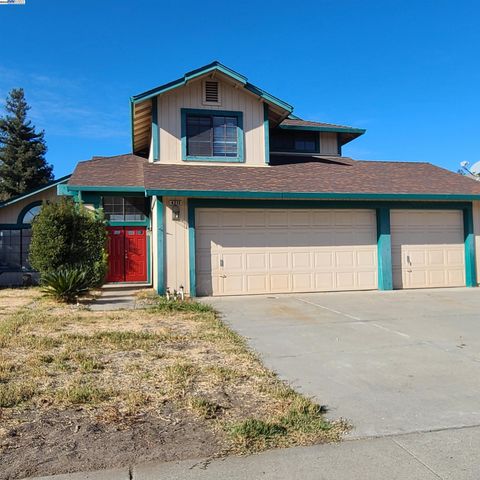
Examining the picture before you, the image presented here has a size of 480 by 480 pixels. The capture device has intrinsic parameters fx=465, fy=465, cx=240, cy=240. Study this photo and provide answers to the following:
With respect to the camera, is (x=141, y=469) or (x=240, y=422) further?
(x=240, y=422)

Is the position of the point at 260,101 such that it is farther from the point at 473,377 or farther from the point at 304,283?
Answer: the point at 473,377

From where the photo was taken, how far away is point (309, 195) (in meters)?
12.9

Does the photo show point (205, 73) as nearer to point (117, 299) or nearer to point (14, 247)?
point (117, 299)

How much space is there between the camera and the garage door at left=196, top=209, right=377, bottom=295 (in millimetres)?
13039

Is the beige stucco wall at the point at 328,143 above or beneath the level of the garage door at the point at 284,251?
above

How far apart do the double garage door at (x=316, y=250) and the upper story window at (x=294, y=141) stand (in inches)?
186

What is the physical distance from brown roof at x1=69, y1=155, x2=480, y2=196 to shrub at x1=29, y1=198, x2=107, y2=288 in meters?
1.91

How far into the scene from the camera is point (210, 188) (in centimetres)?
1243

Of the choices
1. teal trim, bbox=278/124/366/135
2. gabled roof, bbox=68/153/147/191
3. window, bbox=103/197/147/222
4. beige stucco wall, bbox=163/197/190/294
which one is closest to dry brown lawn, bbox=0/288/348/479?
beige stucco wall, bbox=163/197/190/294

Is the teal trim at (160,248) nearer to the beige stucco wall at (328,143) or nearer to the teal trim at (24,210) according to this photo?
the beige stucco wall at (328,143)

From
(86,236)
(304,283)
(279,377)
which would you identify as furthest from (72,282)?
(279,377)

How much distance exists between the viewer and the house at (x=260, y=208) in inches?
503

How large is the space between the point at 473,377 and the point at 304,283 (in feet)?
27.2

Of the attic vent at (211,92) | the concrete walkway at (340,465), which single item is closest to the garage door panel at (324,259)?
the attic vent at (211,92)
